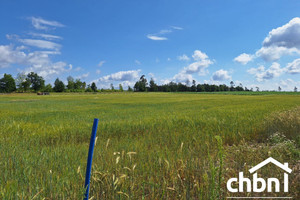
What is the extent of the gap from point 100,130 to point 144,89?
147 m

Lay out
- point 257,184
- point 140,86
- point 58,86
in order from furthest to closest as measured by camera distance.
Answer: point 140,86 < point 58,86 < point 257,184

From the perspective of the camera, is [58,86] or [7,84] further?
[58,86]

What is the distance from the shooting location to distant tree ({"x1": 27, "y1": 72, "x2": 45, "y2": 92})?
11444 centimetres

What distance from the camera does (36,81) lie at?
116m

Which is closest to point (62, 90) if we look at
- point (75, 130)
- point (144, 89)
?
point (144, 89)

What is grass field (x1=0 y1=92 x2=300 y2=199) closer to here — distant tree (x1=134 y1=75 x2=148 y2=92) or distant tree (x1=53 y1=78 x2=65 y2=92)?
distant tree (x1=53 y1=78 x2=65 y2=92)

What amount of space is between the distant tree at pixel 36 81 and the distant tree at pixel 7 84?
10.4 meters

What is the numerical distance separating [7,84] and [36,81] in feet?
50.1

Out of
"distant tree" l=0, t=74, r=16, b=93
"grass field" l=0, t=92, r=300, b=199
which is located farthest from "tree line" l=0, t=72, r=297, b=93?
"grass field" l=0, t=92, r=300, b=199

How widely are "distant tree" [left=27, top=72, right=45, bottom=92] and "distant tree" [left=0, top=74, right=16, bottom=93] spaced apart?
34.2 ft

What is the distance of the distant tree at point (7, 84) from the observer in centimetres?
10395
